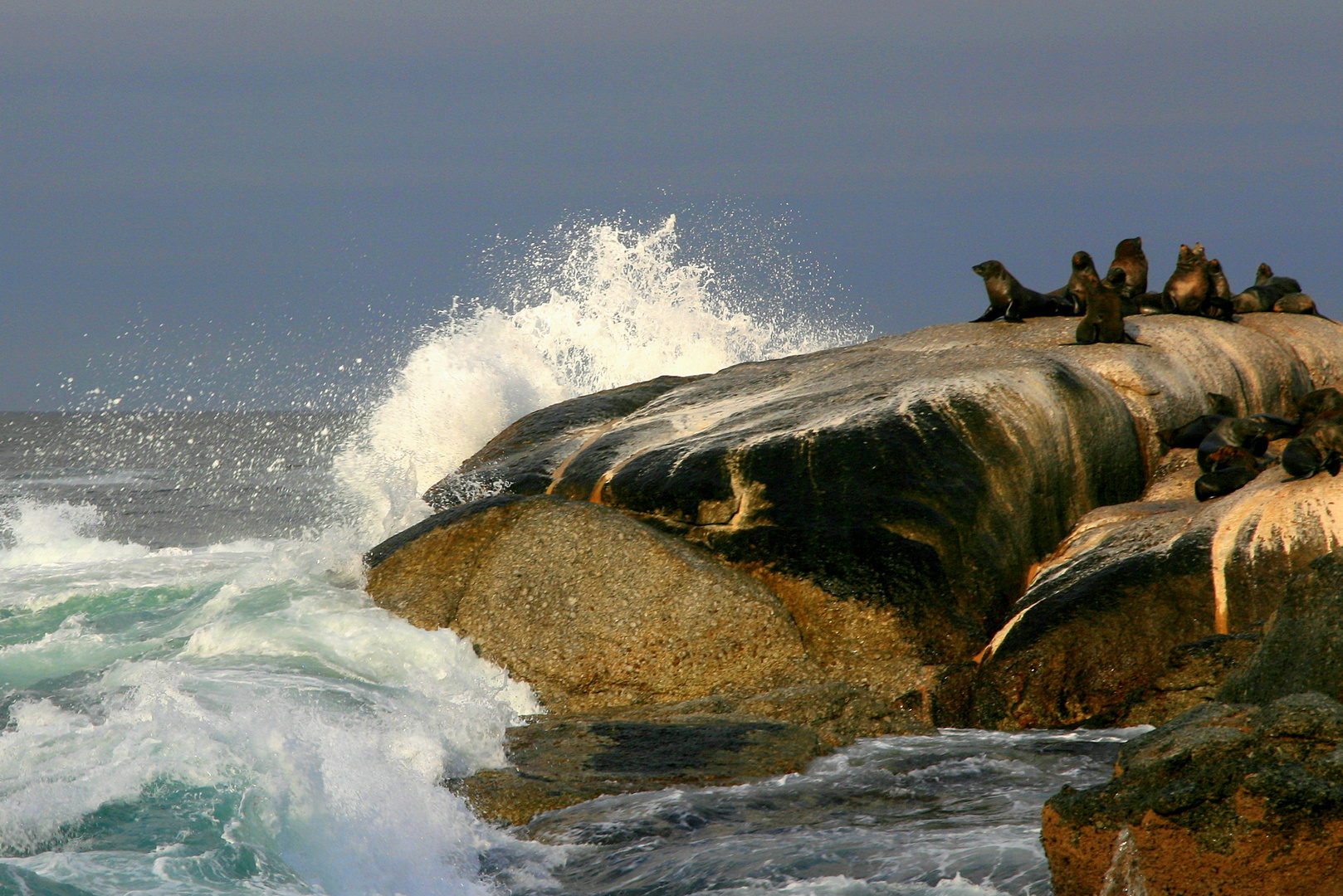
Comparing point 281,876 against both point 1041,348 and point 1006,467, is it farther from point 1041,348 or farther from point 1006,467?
point 1041,348

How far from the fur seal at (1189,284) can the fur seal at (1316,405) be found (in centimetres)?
323

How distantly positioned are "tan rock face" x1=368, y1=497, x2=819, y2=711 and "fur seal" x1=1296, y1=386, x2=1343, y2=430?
476 centimetres

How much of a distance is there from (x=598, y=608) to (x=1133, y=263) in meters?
8.30

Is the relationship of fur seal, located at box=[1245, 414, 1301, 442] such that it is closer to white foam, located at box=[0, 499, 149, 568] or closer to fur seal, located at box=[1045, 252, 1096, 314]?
fur seal, located at box=[1045, 252, 1096, 314]

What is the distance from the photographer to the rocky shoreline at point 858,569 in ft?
23.8

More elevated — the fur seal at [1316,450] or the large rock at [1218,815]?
the fur seal at [1316,450]

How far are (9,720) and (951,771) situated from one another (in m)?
5.52

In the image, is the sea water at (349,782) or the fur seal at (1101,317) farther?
the fur seal at (1101,317)

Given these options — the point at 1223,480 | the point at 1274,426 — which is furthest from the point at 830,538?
the point at 1274,426

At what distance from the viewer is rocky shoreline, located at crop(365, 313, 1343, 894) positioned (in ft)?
23.8

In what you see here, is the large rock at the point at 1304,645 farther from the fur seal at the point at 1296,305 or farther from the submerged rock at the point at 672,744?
the fur seal at the point at 1296,305

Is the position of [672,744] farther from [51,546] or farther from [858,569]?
[51,546]

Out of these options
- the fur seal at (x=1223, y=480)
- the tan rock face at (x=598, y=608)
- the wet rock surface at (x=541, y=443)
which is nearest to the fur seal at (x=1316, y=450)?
the fur seal at (x=1223, y=480)

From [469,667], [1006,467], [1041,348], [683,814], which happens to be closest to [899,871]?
[683,814]
